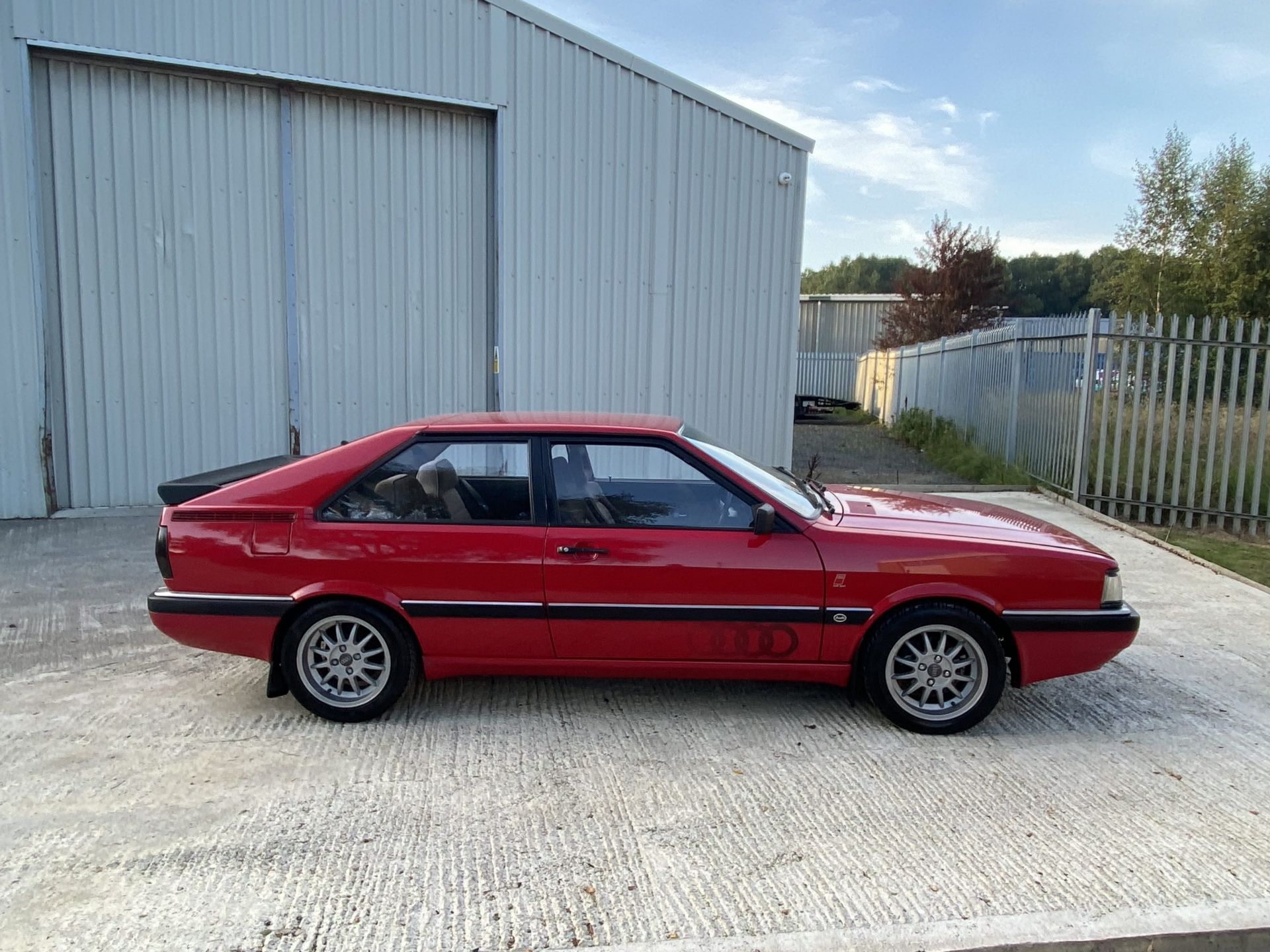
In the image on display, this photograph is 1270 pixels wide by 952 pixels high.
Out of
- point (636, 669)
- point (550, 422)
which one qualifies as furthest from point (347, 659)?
point (550, 422)

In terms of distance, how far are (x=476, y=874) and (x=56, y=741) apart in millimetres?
2175

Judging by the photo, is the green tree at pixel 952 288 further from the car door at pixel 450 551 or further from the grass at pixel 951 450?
the car door at pixel 450 551

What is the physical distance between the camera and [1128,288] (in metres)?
24.8

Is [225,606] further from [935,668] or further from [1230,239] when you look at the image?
[1230,239]

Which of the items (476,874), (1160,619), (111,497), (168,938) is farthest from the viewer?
(111,497)

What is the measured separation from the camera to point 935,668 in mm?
3938

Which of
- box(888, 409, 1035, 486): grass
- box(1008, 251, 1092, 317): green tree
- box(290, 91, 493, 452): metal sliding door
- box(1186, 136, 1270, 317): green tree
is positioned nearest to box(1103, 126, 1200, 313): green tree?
box(1186, 136, 1270, 317): green tree

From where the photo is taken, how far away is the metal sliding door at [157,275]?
8016 millimetres

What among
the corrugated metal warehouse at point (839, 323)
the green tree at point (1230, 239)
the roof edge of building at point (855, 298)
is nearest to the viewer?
the green tree at point (1230, 239)

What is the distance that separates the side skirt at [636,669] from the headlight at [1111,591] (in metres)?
1.18

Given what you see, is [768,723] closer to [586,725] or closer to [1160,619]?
[586,725]

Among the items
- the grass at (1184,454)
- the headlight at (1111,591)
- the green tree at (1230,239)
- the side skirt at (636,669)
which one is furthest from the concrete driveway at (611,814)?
the green tree at (1230,239)

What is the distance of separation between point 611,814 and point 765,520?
1.35 m

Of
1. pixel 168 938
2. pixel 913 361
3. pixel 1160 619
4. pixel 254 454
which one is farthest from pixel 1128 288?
pixel 168 938
